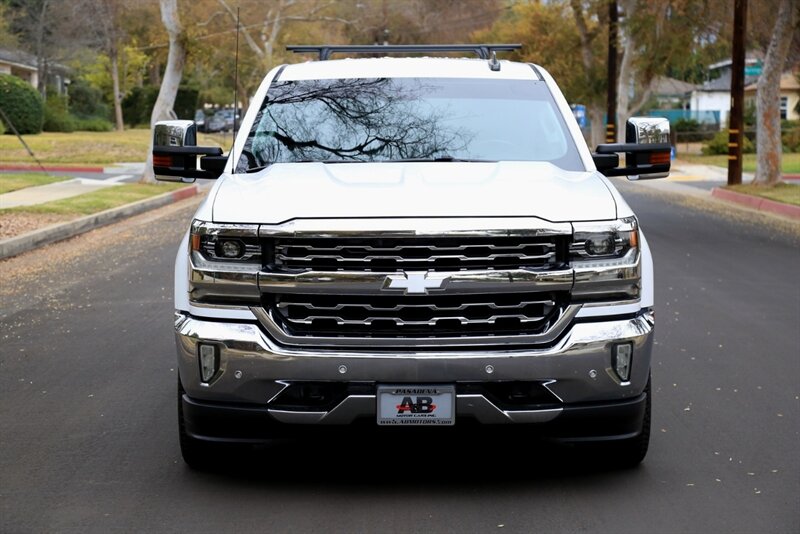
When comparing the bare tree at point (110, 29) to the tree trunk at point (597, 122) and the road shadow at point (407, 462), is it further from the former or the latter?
the road shadow at point (407, 462)

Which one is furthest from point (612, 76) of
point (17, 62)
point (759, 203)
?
point (17, 62)

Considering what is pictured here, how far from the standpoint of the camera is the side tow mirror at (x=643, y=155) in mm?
6531

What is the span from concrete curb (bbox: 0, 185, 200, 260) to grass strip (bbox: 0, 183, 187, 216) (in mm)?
231

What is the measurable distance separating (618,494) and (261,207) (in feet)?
6.28

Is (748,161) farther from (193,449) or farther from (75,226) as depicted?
(193,449)

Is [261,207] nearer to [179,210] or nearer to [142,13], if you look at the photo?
[179,210]

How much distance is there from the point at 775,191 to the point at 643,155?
2147cm

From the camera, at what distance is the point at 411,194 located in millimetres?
5312

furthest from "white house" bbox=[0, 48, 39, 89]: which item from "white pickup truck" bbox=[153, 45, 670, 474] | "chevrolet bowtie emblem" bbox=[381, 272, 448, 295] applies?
"chevrolet bowtie emblem" bbox=[381, 272, 448, 295]

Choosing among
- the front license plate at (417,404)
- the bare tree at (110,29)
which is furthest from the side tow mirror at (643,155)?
the bare tree at (110,29)

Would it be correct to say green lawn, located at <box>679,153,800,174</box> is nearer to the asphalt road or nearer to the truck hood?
the asphalt road

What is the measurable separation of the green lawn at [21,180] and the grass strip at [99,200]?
1670 millimetres

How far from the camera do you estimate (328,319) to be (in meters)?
5.18

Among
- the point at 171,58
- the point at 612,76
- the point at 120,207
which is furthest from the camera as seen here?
the point at 612,76
